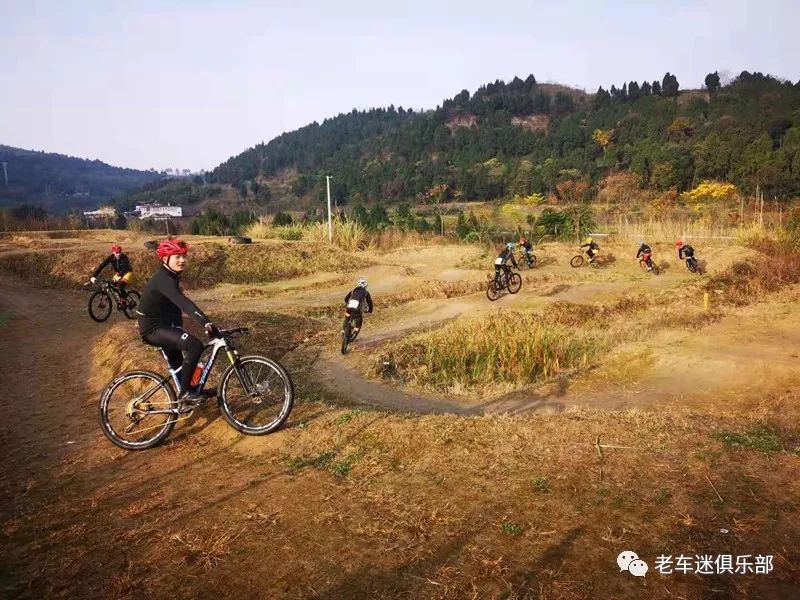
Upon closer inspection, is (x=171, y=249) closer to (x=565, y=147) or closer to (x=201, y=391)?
(x=201, y=391)

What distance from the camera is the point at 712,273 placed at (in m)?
18.0

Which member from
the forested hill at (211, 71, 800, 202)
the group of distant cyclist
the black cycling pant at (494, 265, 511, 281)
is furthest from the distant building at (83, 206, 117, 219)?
the black cycling pant at (494, 265, 511, 281)

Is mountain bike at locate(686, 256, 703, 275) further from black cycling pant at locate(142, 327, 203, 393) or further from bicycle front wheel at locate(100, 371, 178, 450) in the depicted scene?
bicycle front wheel at locate(100, 371, 178, 450)

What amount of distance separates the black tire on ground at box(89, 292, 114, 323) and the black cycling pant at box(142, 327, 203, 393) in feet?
28.1

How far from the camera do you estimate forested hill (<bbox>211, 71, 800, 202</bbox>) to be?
49.8 metres

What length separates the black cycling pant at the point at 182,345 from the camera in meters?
5.03

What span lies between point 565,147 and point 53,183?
380 ft

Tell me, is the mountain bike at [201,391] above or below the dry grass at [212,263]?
below

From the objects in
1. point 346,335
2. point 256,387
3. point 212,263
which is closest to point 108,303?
point 346,335

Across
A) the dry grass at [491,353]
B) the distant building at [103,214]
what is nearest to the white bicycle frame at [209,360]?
the dry grass at [491,353]

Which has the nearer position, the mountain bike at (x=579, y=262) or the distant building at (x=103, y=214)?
the mountain bike at (x=579, y=262)

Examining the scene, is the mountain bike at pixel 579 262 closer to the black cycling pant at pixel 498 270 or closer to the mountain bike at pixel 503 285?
the mountain bike at pixel 503 285

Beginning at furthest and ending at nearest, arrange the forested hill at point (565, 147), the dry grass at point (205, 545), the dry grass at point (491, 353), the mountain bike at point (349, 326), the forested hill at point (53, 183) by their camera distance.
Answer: the forested hill at point (53, 183) → the forested hill at point (565, 147) → the mountain bike at point (349, 326) → the dry grass at point (491, 353) → the dry grass at point (205, 545)

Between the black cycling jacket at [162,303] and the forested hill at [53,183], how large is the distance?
347ft
